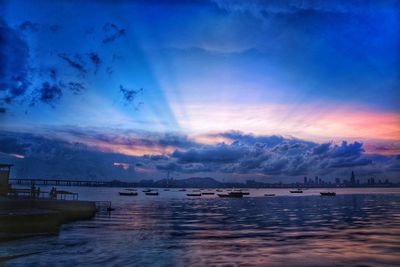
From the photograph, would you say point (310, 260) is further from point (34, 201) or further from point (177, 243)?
point (34, 201)

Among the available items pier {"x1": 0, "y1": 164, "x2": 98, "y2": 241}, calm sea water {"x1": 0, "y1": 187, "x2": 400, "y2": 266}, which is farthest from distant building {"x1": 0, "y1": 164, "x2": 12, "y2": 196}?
calm sea water {"x1": 0, "y1": 187, "x2": 400, "y2": 266}

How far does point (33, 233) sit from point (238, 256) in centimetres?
2327

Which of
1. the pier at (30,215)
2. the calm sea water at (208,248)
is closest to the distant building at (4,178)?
the pier at (30,215)

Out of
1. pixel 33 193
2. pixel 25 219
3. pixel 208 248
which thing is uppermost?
pixel 33 193

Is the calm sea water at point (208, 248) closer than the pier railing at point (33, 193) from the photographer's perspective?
Yes

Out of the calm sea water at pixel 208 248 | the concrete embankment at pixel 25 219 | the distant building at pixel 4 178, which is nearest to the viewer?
the calm sea water at pixel 208 248

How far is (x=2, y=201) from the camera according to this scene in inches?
1944

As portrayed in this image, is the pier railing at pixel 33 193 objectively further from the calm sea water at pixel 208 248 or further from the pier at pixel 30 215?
the calm sea water at pixel 208 248

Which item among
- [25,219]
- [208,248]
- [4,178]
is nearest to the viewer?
[208,248]

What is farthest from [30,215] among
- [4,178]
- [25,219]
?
[4,178]

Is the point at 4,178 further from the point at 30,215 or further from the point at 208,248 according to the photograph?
the point at 208,248

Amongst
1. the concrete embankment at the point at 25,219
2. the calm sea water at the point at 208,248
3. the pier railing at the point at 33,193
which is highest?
the pier railing at the point at 33,193

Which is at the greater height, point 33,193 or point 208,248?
point 33,193

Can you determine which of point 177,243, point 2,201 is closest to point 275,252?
point 177,243
